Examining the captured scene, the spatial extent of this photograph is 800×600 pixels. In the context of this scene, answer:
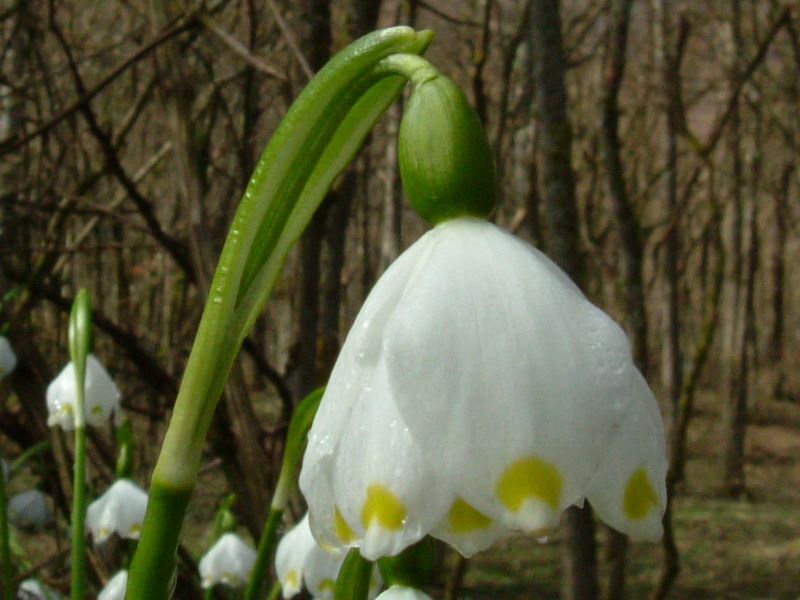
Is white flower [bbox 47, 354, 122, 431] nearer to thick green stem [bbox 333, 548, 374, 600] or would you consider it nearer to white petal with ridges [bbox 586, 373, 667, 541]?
thick green stem [bbox 333, 548, 374, 600]

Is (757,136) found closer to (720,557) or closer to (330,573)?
(720,557)

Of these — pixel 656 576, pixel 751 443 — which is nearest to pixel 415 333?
pixel 656 576

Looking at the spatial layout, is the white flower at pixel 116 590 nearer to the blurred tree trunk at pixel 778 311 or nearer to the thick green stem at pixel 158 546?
the thick green stem at pixel 158 546

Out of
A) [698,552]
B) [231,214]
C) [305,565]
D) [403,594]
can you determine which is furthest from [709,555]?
[403,594]

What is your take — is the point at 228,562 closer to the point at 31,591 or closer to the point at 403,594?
the point at 31,591

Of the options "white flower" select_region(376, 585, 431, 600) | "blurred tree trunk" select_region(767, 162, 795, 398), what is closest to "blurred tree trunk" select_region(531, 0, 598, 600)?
"white flower" select_region(376, 585, 431, 600)

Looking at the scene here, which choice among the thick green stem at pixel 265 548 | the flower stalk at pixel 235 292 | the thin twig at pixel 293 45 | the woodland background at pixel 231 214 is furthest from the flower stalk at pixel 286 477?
the thin twig at pixel 293 45

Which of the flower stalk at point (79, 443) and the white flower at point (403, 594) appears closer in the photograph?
the white flower at point (403, 594)
